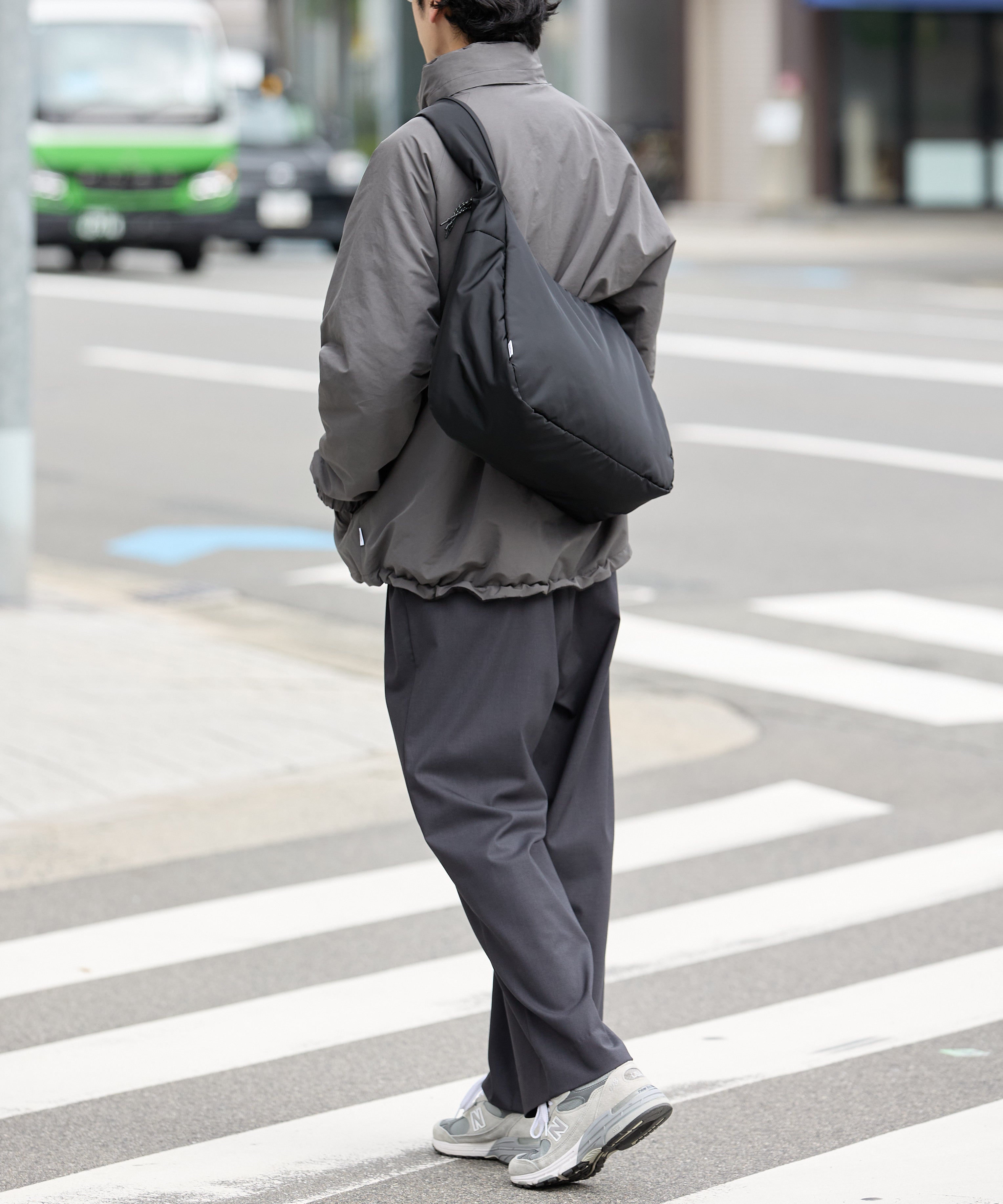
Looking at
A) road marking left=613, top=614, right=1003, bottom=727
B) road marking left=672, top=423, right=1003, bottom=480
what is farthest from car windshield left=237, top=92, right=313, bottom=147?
road marking left=613, top=614, right=1003, bottom=727

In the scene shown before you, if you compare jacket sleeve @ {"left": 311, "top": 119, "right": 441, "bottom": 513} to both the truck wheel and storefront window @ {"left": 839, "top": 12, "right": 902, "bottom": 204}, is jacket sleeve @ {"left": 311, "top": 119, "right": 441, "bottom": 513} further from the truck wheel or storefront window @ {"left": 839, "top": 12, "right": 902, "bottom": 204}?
storefront window @ {"left": 839, "top": 12, "right": 902, "bottom": 204}

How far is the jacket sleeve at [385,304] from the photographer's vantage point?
11.3ft

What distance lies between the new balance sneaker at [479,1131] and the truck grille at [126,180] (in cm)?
2192

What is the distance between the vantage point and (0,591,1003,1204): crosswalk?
12.6 feet

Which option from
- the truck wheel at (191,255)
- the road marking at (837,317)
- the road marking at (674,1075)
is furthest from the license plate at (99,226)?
the road marking at (674,1075)

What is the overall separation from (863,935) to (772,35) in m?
33.9

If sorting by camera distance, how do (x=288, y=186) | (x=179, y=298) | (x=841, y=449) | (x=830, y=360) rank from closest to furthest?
(x=841, y=449) → (x=830, y=360) → (x=179, y=298) → (x=288, y=186)

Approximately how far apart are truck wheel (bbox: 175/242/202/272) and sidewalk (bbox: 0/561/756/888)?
55.9 feet

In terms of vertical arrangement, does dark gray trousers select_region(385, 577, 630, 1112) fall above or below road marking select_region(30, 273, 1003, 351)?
above

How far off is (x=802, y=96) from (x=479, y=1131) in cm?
3470

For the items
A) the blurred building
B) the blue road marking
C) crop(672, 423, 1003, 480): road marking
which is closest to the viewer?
the blue road marking

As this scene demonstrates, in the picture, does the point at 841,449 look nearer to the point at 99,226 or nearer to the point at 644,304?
the point at 644,304

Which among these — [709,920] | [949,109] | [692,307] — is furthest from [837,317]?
[949,109]

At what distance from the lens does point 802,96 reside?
3700cm
